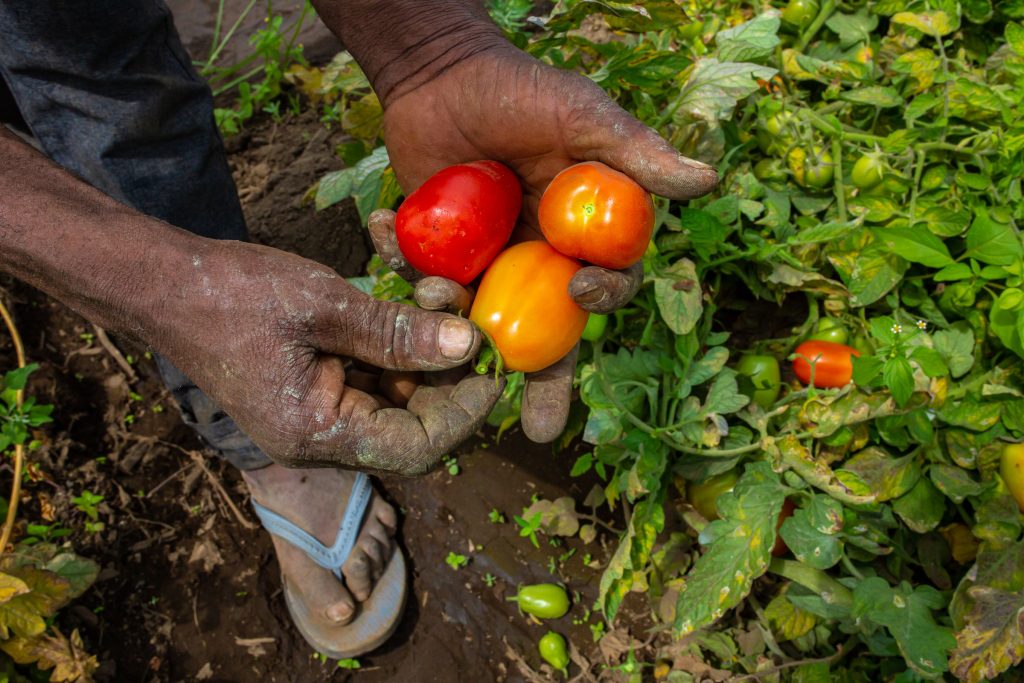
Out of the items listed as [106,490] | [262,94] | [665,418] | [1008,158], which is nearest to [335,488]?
[106,490]

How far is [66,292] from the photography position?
1489 millimetres

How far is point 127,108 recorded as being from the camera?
208 cm

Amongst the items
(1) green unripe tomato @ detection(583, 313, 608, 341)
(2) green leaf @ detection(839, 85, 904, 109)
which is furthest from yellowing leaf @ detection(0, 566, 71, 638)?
(2) green leaf @ detection(839, 85, 904, 109)

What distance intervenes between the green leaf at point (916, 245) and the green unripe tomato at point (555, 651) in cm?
158

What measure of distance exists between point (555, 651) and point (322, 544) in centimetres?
93

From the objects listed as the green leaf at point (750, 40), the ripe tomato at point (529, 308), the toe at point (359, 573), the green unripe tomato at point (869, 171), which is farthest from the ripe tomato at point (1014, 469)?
the toe at point (359, 573)

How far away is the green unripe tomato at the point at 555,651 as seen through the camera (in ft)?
7.57

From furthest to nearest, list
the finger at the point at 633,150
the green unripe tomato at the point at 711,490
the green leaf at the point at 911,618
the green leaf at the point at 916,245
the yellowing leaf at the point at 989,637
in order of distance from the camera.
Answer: the green unripe tomato at the point at 711,490 < the green leaf at the point at 916,245 < the green leaf at the point at 911,618 < the yellowing leaf at the point at 989,637 < the finger at the point at 633,150

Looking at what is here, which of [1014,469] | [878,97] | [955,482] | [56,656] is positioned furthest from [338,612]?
[878,97]

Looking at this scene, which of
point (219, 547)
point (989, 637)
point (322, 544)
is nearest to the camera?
point (989, 637)

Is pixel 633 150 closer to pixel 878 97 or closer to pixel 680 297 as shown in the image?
pixel 680 297

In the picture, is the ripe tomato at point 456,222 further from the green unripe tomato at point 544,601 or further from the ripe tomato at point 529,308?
the green unripe tomato at point 544,601

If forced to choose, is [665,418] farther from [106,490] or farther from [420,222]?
[106,490]

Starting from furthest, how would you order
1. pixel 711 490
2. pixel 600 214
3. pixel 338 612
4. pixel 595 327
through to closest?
pixel 338 612 → pixel 711 490 → pixel 595 327 → pixel 600 214
